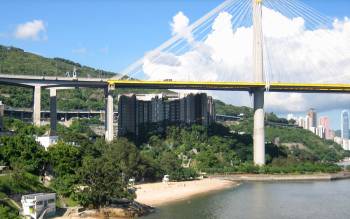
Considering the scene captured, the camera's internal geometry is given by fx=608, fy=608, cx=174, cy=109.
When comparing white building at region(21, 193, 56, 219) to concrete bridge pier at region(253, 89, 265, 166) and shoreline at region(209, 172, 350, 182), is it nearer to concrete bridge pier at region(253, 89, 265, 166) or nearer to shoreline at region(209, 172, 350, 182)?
shoreline at region(209, 172, 350, 182)

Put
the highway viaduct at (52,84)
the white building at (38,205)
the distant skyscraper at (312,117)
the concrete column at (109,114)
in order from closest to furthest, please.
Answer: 1. the white building at (38,205)
2. the highway viaduct at (52,84)
3. the concrete column at (109,114)
4. the distant skyscraper at (312,117)

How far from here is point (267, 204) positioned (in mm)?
35344

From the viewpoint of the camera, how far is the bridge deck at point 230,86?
52.4m

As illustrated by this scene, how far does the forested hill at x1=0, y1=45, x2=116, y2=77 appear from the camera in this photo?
8522cm

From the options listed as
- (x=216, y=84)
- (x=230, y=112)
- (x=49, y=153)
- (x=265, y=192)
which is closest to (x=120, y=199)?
(x=49, y=153)

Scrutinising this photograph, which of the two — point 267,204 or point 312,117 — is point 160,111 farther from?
point 312,117

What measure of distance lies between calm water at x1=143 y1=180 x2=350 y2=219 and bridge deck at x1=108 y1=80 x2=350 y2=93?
10346 mm

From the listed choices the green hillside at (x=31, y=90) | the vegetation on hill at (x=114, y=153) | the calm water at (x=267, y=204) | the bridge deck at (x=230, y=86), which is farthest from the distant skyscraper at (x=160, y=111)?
the calm water at (x=267, y=204)

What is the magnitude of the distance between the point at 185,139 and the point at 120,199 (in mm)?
31902

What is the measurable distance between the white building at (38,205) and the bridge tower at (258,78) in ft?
98.8

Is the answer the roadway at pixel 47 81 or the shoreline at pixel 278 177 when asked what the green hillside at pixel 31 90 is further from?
the shoreline at pixel 278 177

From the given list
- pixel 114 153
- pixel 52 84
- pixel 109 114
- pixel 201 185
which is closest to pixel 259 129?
pixel 201 185

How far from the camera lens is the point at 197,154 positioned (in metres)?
59.8

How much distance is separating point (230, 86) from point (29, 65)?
47.7 metres
